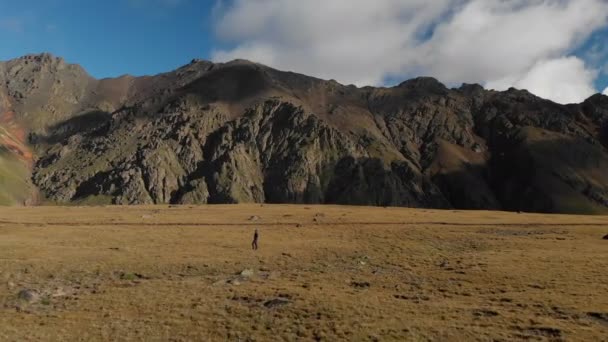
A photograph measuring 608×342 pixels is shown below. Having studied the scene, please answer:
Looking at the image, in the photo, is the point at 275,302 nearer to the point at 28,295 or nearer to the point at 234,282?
the point at 234,282

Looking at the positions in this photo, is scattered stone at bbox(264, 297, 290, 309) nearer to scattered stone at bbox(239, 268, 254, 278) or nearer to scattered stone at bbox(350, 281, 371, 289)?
scattered stone at bbox(350, 281, 371, 289)

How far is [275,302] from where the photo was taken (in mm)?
31359

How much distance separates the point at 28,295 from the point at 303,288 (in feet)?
62.0

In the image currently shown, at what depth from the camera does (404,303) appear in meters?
31.3

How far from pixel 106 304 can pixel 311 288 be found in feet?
46.1

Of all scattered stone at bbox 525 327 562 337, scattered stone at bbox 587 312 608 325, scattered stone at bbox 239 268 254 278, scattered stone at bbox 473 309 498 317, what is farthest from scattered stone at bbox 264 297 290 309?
scattered stone at bbox 587 312 608 325

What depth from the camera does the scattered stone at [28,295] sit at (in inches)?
1274

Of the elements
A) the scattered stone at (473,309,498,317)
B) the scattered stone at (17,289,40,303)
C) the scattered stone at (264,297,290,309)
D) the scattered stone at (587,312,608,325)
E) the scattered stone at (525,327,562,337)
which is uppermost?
the scattered stone at (587,312,608,325)

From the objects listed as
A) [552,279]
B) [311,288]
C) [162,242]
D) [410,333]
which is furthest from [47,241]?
[552,279]

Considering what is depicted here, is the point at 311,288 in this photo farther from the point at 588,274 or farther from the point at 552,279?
the point at 588,274

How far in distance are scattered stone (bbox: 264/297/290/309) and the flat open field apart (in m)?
0.15

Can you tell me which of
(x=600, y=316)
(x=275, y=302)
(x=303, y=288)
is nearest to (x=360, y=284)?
(x=303, y=288)

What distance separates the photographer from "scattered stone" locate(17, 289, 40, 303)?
106 ft

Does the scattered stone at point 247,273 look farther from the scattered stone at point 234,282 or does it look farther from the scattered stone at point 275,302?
the scattered stone at point 275,302
